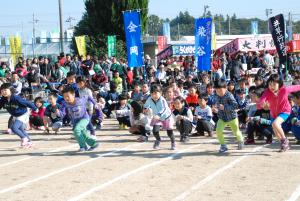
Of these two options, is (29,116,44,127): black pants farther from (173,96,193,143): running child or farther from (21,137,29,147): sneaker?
(173,96,193,143): running child

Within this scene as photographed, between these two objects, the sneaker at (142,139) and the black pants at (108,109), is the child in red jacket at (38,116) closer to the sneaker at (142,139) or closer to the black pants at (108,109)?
the black pants at (108,109)

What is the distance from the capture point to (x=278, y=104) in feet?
31.1

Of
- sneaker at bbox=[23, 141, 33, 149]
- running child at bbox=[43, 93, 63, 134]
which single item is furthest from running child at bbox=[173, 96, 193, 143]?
running child at bbox=[43, 93, 63, 134]

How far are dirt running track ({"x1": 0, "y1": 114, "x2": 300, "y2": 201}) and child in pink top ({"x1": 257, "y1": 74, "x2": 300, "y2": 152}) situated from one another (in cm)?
37

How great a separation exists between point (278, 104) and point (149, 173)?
3.02m

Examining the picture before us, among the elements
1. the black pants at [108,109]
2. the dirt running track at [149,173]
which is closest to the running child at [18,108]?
the dirt running track at [149,173]

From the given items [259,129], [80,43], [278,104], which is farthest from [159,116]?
[80,43]

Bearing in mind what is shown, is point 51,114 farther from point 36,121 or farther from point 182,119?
point 182,119

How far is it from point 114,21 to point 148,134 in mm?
24588

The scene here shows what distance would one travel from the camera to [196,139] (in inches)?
466

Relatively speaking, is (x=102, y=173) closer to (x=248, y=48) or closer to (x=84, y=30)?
(x=248, y=48)

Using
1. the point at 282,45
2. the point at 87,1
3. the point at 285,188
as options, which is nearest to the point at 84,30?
the point at 87,1

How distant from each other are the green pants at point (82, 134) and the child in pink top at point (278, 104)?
3.57m

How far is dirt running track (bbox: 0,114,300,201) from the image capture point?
6730 millimetres
